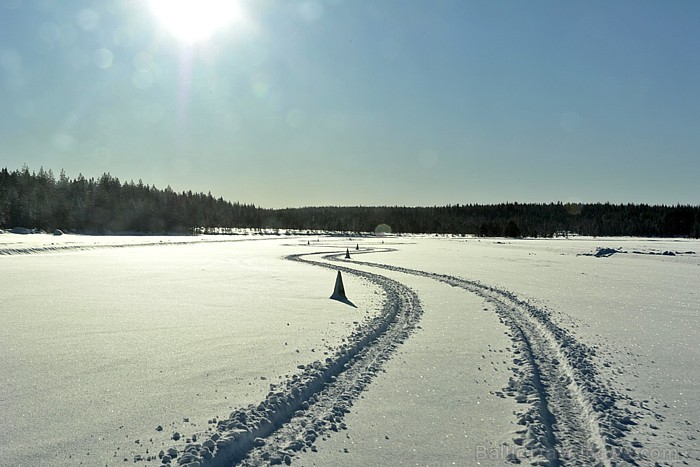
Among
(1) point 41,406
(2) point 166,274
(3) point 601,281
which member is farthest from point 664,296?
(2) point 166,274

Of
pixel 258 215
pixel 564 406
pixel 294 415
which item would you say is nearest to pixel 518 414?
pixel 564 406

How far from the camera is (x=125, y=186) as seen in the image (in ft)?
345

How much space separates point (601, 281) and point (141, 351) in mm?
18290

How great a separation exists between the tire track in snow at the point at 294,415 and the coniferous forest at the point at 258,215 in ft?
293

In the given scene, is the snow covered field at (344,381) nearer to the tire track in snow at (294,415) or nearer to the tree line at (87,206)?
the tire track in snow at (294,415)

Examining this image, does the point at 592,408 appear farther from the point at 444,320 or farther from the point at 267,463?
the point at 444,320

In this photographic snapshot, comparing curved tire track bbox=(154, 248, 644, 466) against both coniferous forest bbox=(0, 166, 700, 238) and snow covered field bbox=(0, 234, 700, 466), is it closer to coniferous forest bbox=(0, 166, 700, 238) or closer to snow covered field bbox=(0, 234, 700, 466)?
snow covered field bbox=(0, 234, 700, 466)

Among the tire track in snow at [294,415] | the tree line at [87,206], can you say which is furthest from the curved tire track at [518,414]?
the tree line at [87,206]

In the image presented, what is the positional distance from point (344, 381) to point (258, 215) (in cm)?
16514

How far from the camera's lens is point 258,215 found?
546ft

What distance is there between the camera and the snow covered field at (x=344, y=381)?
Result: 4.09 metres

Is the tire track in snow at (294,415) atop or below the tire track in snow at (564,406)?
below

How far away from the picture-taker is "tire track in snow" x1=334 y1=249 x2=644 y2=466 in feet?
13.2

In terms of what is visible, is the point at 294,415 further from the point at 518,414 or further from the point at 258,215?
the point at 258,215
